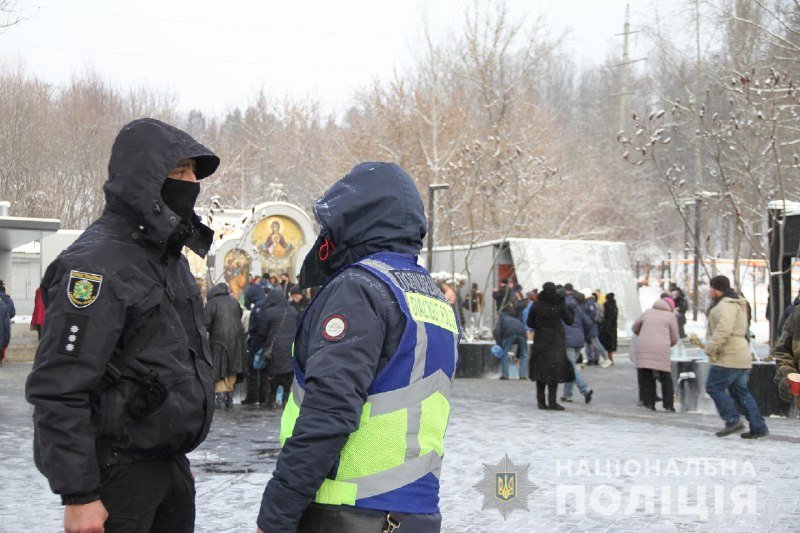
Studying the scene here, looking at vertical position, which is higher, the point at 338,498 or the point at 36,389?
the point at 36,389

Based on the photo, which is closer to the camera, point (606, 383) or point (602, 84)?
point (606, 383)

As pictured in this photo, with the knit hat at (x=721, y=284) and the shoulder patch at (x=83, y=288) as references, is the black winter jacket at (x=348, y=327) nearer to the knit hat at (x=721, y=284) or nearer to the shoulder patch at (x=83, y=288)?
the shoulder patch at (x=83, y=288)

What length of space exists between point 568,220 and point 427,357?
137 ft

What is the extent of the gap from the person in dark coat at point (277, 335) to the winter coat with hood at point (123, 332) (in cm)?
997

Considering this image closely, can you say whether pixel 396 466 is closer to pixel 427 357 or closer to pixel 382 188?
pixel 427 357

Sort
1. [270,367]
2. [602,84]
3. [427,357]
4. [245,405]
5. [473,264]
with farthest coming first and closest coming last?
1. [602,84]
2. [473,264]
3. [245,405]
4. [270,367]
5. [427,357]

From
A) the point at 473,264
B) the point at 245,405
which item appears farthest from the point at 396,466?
the point at 473,264

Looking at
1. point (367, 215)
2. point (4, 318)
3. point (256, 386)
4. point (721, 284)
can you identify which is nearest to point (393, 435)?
point (367, 215)

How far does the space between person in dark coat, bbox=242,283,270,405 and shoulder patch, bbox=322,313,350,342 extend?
10.8 meters

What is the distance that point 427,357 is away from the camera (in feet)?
10.3

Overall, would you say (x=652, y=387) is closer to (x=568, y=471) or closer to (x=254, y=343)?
(x=254, y=343)

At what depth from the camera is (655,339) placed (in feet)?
47.3

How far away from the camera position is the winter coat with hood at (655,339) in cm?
1436

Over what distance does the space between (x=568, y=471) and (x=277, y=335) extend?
5.23 m
